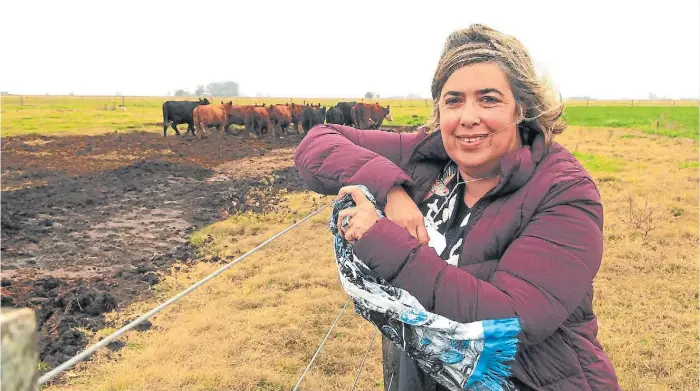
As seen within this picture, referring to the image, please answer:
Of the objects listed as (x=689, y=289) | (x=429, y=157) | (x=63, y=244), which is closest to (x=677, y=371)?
(x=689, y=289)

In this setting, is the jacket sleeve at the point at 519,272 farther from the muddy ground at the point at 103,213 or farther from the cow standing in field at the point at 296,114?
the cow standing in field at the point at 296,114

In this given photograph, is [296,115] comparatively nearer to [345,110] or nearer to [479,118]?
[345,110]

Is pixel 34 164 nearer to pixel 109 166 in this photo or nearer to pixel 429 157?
pixel 109 166

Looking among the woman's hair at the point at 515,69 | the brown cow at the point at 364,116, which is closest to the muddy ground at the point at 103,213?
the woman's hair at the point at 515,69

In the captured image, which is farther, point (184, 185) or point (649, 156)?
point (649, 156)

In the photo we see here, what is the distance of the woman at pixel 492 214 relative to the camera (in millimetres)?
957

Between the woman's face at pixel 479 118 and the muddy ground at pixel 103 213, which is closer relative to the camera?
the woman's face at pixel 479 118

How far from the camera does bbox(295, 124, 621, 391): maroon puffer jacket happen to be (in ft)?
3.08

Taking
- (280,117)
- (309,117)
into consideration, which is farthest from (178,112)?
(309,117)

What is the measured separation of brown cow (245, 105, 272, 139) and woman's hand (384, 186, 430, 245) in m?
A: 21.0

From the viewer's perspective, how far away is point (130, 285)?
5816 mm

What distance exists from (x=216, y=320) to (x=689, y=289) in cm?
468

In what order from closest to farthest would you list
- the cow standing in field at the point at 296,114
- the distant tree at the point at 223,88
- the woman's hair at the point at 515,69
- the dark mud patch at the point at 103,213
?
1. the woman's hair at the point at 515,69
2. the dark mud patch at the point at 103,213
3. the cow standing in field at the point at 296,114
4. the distant tree at the point at 223,88

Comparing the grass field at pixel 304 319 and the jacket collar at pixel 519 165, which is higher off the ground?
the jacket collar at pixel 519 165
